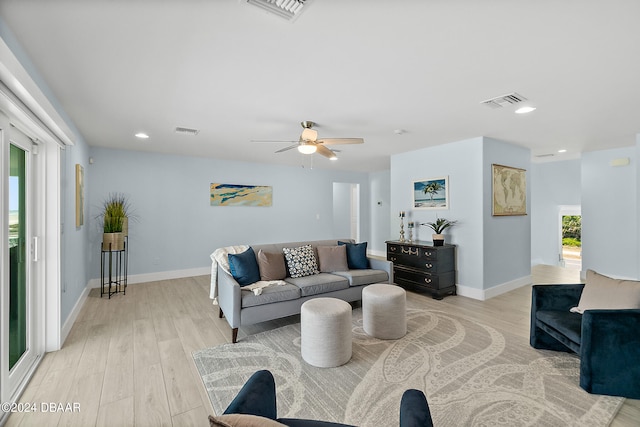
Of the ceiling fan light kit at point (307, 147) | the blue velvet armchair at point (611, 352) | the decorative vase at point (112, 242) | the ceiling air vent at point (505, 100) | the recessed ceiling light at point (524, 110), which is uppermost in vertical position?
the recessed ceiling light at point (524, 110)

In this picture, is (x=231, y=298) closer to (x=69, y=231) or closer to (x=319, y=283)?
(x=319, y=283)

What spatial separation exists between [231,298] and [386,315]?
1574 millimetres

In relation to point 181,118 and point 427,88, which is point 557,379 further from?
point 181,118

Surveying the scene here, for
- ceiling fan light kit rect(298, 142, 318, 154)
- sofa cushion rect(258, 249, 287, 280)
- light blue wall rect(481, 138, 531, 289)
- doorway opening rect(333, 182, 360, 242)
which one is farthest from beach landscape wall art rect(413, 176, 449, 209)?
doorway opening rect(333, 182, 360, 242)

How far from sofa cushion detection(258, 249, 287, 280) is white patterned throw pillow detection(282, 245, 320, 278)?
103 mm

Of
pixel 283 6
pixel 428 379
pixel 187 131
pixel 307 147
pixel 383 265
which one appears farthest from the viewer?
pixel 383 265

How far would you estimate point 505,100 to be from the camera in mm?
2830

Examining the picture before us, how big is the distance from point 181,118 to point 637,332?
177 inches

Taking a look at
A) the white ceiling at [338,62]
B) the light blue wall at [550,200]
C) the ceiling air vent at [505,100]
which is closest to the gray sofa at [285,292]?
the white ceiling at [338,62]

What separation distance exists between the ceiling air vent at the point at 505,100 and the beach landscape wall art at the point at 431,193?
6.15ft

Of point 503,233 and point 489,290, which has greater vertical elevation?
point 503,233

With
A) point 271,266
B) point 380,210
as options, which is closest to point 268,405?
point 271,266

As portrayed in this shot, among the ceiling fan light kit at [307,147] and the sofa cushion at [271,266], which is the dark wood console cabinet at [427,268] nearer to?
the sofa cushion at [271,266]

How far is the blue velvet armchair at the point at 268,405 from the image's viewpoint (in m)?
1.08
